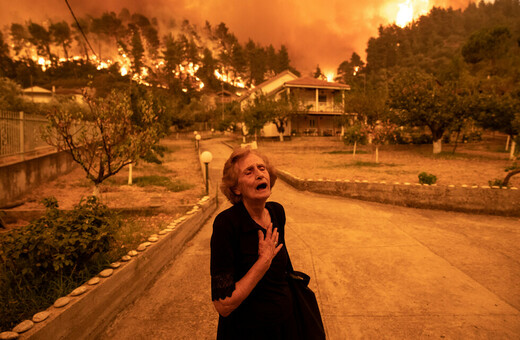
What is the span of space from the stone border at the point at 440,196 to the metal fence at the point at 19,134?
913 cm

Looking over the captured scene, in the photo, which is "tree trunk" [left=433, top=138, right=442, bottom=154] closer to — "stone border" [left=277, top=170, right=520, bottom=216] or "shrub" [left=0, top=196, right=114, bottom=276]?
"stone border" [left=277, top=170, right=520, bottom=216]

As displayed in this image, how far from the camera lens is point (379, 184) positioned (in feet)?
29.0

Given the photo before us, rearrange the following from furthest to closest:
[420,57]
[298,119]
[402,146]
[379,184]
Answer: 1. [420,57]
2. [298,119]
3. [402,146]
4. [379,184]

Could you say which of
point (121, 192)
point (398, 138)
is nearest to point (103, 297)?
point (121, 192)

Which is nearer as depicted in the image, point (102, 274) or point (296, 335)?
point (296, 335)

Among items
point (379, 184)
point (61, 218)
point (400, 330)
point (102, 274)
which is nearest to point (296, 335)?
point (400, 330)

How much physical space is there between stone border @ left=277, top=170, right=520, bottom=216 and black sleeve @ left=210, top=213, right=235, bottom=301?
8.23 meters

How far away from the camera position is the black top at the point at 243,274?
1550 mm

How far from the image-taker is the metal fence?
7.96 meters

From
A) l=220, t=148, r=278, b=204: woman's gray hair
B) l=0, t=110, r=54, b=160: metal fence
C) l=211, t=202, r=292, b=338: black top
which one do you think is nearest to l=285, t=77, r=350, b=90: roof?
l=0, t=110, r=54, b=160: metal fence

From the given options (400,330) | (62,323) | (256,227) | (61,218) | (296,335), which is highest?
(256,227)

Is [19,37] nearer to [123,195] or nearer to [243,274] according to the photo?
[123,195]

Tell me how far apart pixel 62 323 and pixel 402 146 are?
2811 cm

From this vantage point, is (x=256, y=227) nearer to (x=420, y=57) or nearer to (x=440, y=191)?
(x=440, y=191)
